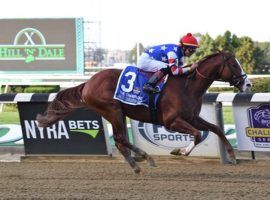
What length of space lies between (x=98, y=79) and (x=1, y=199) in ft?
9.27

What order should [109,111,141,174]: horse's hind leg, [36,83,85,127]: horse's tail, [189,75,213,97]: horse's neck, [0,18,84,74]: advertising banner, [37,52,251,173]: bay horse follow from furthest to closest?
1. [0,18,84,74]: advertising banner
2. [36,83,85,127]: horse's tail
3. [109,111,141,174]: horse's hind leg
4. [189,75,213,97]: horse's neck
5. [37,52,251,173]: bay horse

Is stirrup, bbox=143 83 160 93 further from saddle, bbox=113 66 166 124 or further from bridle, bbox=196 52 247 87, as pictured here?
bridle, bbox=196 52 247 87

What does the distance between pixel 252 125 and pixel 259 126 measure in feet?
0.34

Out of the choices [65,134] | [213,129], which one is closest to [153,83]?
[213,129]

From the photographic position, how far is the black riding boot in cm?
802

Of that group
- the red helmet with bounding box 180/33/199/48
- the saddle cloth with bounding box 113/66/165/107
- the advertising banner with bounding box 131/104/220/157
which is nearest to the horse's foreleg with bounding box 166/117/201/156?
the saddle cloth with bounding box 113/66/165/107

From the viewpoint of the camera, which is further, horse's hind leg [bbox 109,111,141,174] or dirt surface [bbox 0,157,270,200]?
horse's hind leg [bbox 109,111,141,174]

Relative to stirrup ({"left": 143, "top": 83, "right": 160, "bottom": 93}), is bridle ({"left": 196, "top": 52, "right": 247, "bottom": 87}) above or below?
above

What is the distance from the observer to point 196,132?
25.7 ft

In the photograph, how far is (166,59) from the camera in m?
8.21

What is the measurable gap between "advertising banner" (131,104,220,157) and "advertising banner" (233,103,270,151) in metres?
0.34

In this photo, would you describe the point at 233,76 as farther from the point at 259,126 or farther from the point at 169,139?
the point at 169,139

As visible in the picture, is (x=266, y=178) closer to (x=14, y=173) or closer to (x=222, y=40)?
(x=14, y=173)

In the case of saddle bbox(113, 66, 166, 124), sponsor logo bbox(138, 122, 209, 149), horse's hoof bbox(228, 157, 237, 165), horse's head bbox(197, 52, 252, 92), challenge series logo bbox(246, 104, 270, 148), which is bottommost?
horse's hoof bbox(228, 157, 237, 165)
